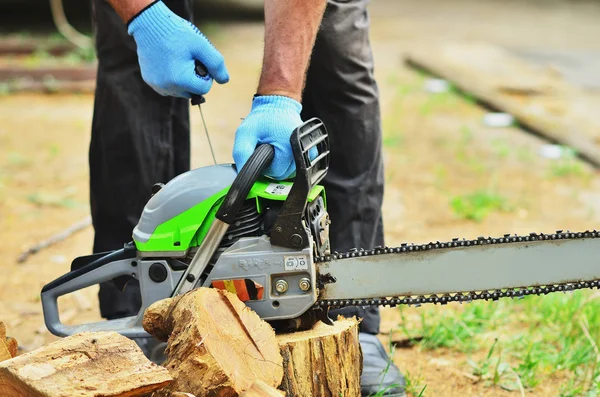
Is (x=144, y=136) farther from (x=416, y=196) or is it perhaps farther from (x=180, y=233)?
(x=416, y=196)

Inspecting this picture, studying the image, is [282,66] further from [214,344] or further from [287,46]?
[214,344]

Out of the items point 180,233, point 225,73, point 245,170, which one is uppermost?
point 225,73

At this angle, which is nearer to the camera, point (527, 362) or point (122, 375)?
point (122, 375)

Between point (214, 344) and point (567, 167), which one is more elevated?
point (214, 344)

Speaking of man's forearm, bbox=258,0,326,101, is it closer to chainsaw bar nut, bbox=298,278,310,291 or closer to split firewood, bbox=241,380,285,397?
chainsaw bar nut, bbox=298,278,310,291

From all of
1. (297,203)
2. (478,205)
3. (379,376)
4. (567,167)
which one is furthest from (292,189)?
(567,167)

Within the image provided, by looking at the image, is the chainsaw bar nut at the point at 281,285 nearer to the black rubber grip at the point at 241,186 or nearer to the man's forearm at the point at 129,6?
the black rubber grip at the point at 241,186

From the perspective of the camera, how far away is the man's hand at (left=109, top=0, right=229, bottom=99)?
81.5 inches

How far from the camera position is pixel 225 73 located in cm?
216

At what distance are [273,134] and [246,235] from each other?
0.80ft

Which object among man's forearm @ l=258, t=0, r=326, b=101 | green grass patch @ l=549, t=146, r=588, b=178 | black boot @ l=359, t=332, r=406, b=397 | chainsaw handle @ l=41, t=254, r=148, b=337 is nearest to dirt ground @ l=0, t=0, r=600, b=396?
green grass patch @ l=549, t=146, r=588, b=178

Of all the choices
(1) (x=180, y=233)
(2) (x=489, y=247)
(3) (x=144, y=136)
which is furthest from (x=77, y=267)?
(2) (x=489, y=247)

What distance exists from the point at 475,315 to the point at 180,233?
1.30 meters

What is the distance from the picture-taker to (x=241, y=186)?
1.86 metres
